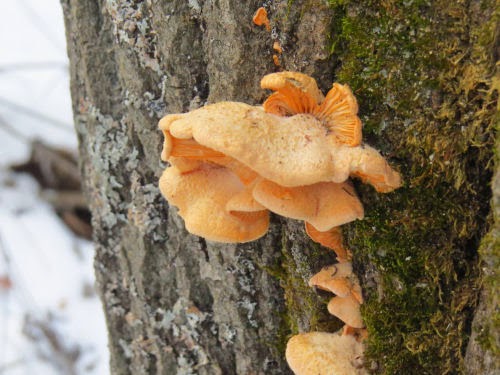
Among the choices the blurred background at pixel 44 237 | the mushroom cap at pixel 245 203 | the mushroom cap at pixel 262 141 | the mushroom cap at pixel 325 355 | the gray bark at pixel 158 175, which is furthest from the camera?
the blurred background at pixel 44 237

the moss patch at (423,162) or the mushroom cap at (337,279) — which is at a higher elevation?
the moss patch at (423,162)

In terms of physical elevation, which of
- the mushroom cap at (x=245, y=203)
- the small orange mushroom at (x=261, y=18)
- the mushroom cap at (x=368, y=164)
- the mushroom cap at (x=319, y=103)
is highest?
the small orange mushroom at (x=261, y=18)

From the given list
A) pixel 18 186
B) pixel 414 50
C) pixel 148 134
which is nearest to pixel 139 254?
pixel 148 134

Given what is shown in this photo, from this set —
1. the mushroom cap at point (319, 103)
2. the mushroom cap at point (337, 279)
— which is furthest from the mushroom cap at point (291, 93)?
the mushroom cap at point (337, 279)

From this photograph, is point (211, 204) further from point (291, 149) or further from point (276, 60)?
point (276, 60)

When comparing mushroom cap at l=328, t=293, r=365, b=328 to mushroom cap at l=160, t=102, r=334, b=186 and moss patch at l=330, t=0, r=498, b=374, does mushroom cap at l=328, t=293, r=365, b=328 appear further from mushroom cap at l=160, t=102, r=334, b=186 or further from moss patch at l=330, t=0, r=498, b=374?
mushroom cap at l=160, t=102, r=334, b=186

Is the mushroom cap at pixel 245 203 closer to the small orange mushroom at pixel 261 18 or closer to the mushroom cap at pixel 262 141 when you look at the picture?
the mushroom cap at pixel 262 141

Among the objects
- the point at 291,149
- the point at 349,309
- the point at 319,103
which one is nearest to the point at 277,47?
the point at 319,103
